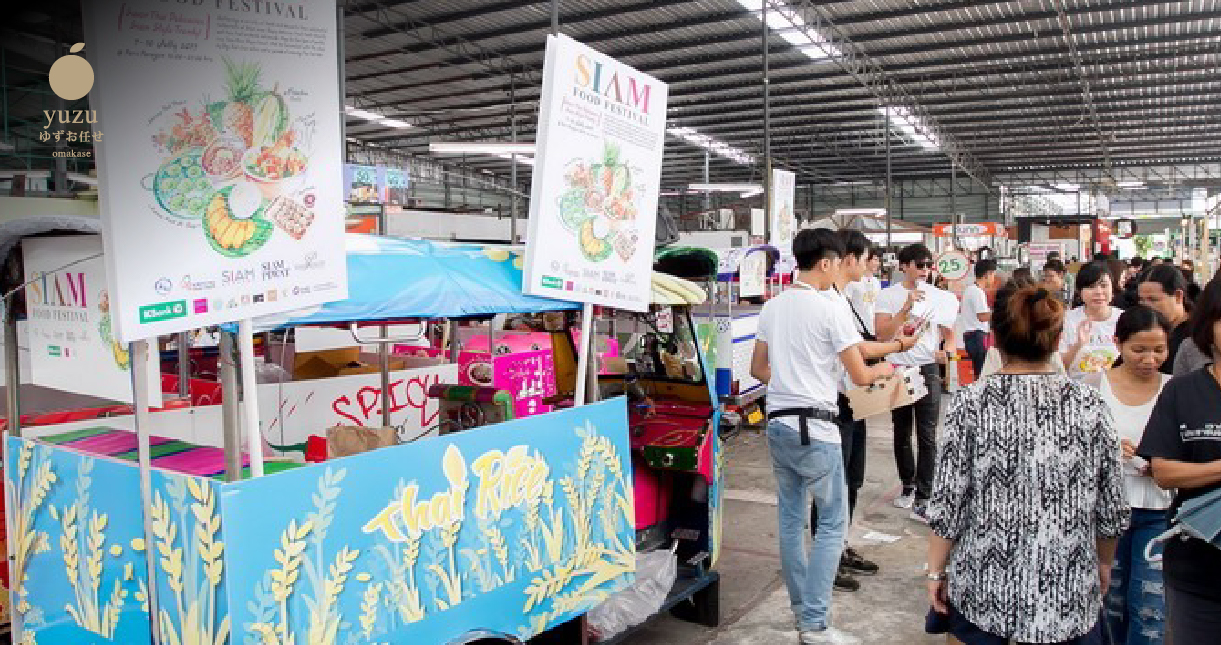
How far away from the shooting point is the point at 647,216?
3.74 m

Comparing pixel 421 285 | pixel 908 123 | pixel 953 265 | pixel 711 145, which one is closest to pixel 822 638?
pixel 421 285

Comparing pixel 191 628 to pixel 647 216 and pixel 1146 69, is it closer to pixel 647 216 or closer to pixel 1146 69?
pixel 647 216

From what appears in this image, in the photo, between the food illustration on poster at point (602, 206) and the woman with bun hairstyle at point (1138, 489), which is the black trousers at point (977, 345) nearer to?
the woman with bun hairstyle at point (1138, 489)

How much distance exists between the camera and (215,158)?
226 cm

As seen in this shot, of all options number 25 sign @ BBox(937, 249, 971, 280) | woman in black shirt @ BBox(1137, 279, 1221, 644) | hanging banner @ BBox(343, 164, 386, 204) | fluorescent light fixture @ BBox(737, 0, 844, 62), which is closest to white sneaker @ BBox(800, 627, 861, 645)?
woman in black shirt @ BBox(1137, 279, 1221, 644)

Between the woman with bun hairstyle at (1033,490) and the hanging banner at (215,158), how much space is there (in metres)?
1.95

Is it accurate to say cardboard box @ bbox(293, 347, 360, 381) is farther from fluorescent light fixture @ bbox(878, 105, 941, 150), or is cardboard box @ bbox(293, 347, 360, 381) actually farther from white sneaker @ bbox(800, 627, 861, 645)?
fluorescent light fixture @ bbox(878, 105, 941, 150)

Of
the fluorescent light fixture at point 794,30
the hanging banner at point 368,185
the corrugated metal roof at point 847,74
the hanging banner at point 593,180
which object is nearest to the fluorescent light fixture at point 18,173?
the hanging banner at point 368,185

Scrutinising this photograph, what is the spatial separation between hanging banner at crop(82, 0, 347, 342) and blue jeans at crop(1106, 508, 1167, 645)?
2.94 m

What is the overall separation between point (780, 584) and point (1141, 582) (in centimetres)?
228

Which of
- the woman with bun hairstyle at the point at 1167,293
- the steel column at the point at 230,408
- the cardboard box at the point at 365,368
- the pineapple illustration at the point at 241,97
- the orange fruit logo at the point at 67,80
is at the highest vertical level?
the orange fruit logo at the point at 67,80

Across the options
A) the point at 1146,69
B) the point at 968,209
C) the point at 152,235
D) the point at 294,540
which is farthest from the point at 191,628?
the point at 968,209

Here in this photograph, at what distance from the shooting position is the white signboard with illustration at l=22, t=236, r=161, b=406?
2.89 m

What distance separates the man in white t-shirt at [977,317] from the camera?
28.7 ft
